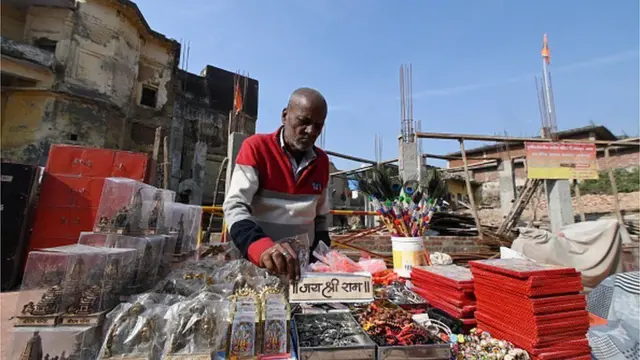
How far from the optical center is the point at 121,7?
12.5 m

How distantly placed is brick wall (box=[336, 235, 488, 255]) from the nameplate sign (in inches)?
150

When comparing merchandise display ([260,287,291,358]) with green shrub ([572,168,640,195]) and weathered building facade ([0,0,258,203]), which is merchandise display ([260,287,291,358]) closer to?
weathered building facade ([0,0,258,203])

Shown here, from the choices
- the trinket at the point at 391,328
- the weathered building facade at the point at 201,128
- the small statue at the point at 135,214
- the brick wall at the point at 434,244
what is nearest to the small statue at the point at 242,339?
the trinket at the point at 391,328

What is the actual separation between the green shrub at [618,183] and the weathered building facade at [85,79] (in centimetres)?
1935

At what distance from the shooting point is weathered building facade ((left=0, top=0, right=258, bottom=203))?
34.4ft

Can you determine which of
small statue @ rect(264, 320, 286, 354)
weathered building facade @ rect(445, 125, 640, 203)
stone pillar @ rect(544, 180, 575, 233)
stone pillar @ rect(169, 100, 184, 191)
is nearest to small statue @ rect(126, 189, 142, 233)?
small statue @ rect(264, 320, 286, 354)

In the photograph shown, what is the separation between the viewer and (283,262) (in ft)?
3.20

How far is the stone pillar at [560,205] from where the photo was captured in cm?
541

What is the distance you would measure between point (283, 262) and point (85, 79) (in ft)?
48.9

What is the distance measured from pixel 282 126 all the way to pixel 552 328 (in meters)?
1.57

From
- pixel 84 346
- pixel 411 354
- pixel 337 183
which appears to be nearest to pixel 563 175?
pixel 411 354

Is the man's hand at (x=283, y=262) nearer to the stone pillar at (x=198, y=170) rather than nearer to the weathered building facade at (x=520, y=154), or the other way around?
the weathered building facade at (x=520, y=154)

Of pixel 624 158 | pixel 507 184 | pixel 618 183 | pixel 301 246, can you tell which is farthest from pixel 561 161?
pixel 624 158

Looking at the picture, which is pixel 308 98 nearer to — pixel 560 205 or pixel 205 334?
pixel 205 334
